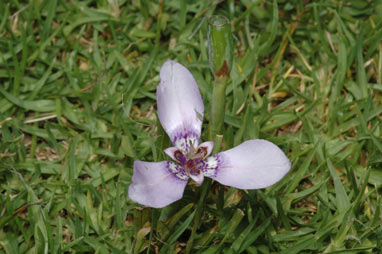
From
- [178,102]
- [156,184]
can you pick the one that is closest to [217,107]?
[178,102]

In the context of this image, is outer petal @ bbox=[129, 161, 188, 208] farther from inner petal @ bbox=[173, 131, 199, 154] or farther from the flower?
inner petal @ bbox=[173, 131, 199, 154]

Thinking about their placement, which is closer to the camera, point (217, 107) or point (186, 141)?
point (217, 107)

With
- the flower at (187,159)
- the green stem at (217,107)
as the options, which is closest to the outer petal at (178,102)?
the flower at (187,159)

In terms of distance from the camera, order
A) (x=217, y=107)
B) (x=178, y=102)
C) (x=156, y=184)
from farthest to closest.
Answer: (x=178, y=102) → (x=217, y=107) → (x=156, y=184)

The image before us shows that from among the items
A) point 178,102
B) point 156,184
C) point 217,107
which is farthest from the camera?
point 178,102

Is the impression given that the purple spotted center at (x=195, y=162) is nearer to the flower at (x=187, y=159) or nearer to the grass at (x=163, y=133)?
the flower at (x=187, y=159)

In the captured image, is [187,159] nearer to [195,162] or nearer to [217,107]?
[195,162]

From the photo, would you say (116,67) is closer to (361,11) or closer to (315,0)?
(315,0)

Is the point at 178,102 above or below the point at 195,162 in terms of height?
above
